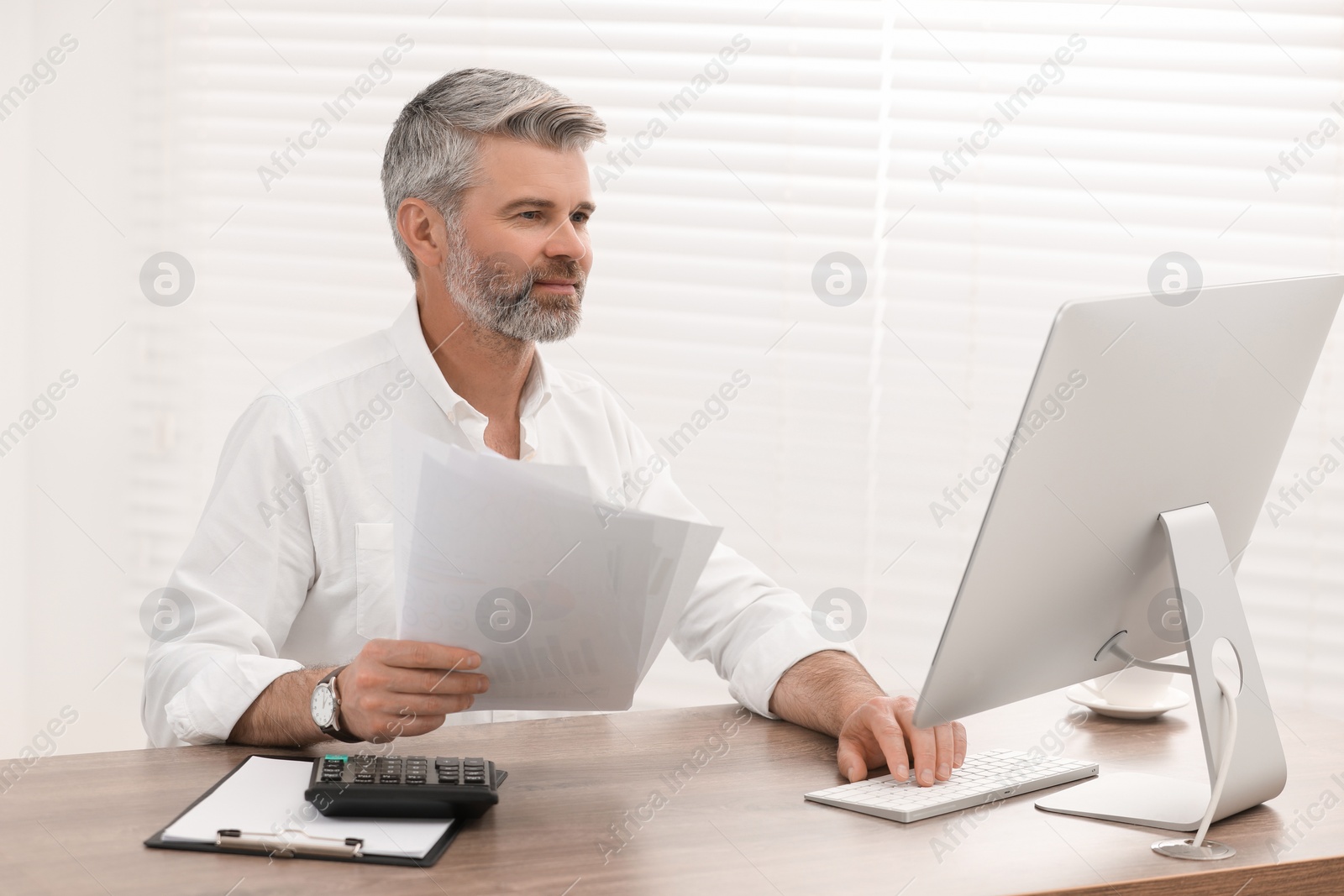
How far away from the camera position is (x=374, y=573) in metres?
1.62

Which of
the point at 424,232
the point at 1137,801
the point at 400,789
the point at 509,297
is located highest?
the point at 424,232

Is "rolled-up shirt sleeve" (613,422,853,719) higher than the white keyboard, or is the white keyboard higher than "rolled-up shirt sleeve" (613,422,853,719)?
"rolled-up shirt sleeve" (613,422,853,719)

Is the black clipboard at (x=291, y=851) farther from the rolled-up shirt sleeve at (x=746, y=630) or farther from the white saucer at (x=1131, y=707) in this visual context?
the white saucer at (x=1131, y=707)

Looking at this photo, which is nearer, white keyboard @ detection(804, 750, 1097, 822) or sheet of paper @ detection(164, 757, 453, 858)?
sheet of paper @ detection(164, 757, 453, 858)

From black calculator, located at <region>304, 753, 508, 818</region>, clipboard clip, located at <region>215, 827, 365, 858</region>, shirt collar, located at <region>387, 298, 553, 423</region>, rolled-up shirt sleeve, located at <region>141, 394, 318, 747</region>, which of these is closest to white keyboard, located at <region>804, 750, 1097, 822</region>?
black calculator, located at <region>304, 753, 508, 818</region>

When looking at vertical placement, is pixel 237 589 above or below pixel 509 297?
below

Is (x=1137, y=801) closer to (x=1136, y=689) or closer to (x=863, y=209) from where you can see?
(x=1136, y=689)

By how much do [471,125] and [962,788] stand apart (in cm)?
116

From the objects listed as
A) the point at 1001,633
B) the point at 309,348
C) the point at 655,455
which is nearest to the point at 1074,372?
the point at 1001,633

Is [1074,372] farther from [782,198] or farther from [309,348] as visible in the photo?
[309,348]

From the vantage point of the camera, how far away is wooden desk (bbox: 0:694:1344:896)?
3.14 ft

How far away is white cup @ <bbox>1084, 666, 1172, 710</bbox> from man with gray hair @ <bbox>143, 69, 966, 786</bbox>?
35cm

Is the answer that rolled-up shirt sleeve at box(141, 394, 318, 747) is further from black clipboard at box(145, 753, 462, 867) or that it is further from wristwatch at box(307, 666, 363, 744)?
black clipboard at box(145, 753, 462, 867)

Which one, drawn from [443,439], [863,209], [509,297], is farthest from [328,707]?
→ [863,209]
